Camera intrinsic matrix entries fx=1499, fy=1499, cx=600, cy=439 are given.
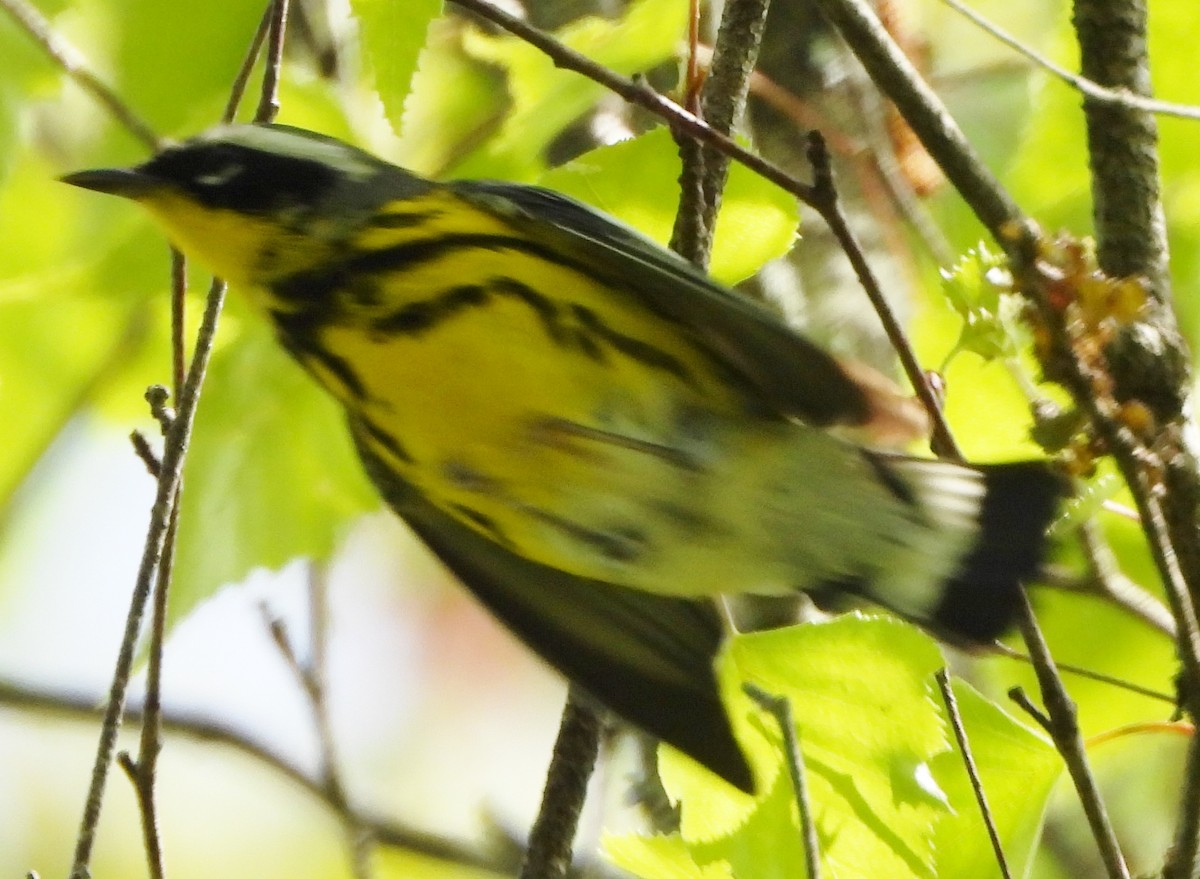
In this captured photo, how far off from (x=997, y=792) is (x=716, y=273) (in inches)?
15.4

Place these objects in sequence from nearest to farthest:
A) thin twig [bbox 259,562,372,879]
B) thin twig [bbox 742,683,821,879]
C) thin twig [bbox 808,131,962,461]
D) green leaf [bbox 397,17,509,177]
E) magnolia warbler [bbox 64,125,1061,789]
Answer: thin twig [bbox 742,683,821,879] → thin twig [bbox 808,131,962,461] → magnolia warbler [bbox 64,125,1061,789] → thin twig [bbox 259,562,372,879] → green leaf [bbox 397,17,509,177]

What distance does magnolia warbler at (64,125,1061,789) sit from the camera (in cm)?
→ 104

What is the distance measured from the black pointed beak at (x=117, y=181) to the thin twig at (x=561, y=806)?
474 millimetres

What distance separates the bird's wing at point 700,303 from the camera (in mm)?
923

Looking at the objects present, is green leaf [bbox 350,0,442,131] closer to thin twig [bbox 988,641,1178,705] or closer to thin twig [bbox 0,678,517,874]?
thin twig [bbox 988,641,1178,705]

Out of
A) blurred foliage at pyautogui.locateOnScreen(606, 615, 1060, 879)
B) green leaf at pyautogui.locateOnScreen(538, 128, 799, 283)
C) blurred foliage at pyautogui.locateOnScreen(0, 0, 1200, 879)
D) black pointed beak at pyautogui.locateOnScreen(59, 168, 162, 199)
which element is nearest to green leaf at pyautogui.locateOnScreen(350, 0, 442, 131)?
blurred foliage at pyautogui.locateOnScreen(0, 0, 1200, 879)

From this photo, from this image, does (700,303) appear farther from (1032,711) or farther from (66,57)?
(66,57)

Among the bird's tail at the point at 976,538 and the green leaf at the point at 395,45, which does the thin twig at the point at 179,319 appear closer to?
the green leaf at the point at 395,45

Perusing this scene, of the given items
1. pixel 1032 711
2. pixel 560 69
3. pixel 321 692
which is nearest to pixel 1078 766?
pixel 1032 711

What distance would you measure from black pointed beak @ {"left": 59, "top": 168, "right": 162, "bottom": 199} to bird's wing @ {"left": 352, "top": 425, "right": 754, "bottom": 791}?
9.7 inches

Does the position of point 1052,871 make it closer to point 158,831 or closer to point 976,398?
point 976,398

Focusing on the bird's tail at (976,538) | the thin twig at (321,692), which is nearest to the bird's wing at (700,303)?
the bird's tail at (976,538)

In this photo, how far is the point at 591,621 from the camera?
4.00 ft

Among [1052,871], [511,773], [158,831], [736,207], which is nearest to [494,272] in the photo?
[736,207]
